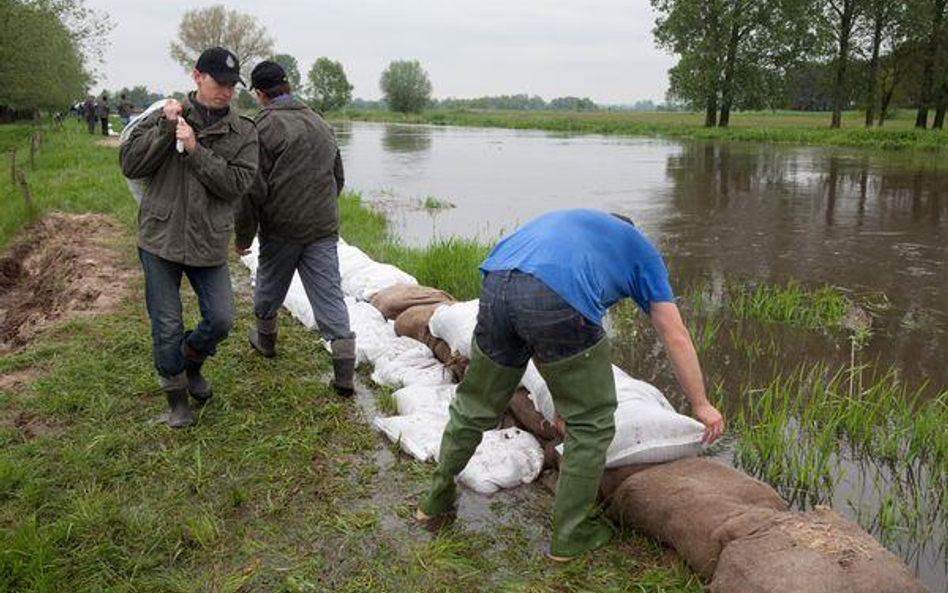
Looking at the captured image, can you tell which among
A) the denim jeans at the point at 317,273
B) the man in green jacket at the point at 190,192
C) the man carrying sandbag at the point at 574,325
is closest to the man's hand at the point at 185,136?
the man in green jacket at the point at 190,192

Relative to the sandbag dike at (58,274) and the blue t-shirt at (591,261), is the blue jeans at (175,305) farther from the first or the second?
the sandbag dike at (58,274)

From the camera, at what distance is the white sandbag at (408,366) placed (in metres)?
4.14

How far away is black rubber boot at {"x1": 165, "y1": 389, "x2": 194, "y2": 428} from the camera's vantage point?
3.48 metres

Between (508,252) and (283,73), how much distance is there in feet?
6.45

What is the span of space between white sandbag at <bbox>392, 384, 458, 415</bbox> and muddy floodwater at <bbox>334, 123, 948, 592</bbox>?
4.64ft

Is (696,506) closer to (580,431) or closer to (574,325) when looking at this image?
(580,431)

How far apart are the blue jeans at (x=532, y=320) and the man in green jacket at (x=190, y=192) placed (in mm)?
1446

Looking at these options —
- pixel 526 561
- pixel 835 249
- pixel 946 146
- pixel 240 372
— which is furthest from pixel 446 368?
pixel 946 146

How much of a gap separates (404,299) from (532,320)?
9.25ft

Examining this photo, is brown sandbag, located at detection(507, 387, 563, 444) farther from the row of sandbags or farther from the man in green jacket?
the man in green jacket

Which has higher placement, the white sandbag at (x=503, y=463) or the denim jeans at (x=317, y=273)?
the denim jeans at (x=317, y=273)

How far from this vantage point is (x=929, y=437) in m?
3.56

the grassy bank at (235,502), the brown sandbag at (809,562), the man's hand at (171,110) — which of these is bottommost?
the grassy bank at (235,502)

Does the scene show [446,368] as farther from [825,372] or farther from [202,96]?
[825,372]
